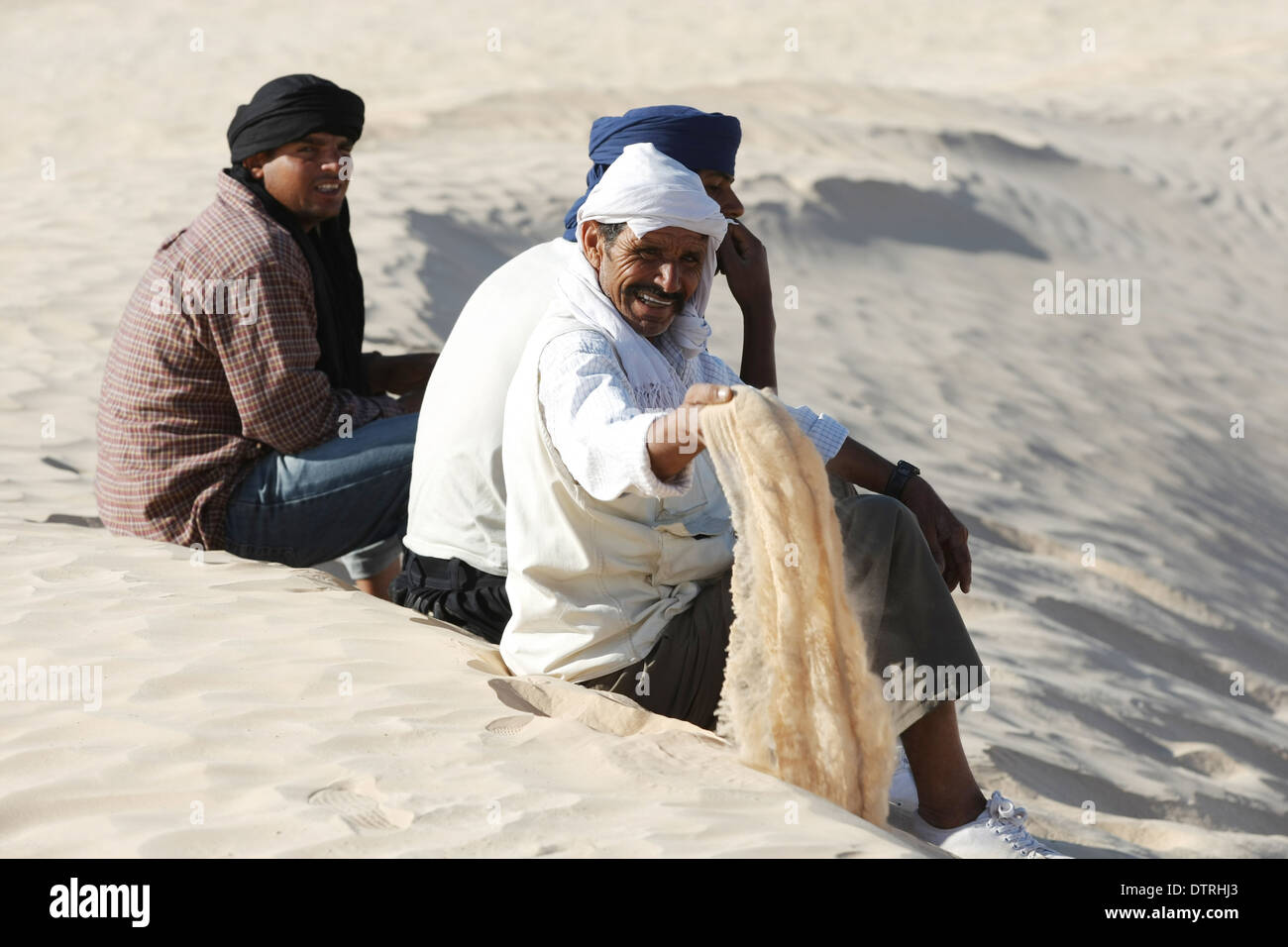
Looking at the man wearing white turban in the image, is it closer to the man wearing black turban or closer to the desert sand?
the desert sand

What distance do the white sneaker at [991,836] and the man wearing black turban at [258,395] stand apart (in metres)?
1.98

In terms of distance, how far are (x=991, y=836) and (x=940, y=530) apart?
0.75 meters

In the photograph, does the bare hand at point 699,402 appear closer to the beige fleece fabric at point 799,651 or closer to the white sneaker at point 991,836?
the beige fleece fabric at point 799,651

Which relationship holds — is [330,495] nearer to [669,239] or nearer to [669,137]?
[669,137]

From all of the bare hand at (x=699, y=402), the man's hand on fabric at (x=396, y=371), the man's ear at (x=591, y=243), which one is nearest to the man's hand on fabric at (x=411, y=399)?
the man's hand on fabric at (x=396, y=371)

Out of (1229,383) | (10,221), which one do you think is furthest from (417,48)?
(1229,383)

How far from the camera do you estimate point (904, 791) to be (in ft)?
10.6

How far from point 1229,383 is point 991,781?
7.01 metres

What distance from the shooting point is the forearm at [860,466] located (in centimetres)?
341

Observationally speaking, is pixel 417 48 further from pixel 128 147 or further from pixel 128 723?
pixel 128 723

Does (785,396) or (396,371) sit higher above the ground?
(396,371)

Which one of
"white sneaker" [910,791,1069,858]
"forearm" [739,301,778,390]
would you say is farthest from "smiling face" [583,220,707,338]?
"forearm" [739,301,778,390]

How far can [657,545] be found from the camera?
10.1 feet

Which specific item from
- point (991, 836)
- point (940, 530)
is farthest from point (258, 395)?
point (991, 836)
